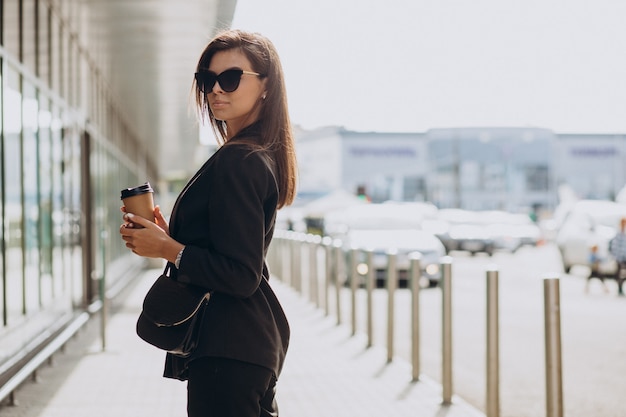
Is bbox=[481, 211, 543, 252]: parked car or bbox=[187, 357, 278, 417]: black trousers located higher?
bbox=[187, 357, 278, 417]: black trousers

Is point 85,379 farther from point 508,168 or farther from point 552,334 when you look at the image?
point 508,168

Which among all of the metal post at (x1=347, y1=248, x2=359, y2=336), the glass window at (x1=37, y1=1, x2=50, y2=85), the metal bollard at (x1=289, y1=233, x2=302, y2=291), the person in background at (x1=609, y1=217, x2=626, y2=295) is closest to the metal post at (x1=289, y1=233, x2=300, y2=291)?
the metal bollard at (x1=289, y1=233, x2=302, y2=291)

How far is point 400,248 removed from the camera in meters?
17.3

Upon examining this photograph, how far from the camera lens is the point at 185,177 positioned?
61.8 meters

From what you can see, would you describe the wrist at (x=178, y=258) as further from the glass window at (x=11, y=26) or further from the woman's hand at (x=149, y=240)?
the glass window at (x=11, y=26)

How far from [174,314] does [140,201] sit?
307 millimetres

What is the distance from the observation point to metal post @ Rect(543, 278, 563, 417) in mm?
5266

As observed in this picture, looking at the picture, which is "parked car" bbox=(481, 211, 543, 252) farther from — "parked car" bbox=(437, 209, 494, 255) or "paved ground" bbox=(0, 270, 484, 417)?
"paved ground" bbox=(0, 270, 484, 417)

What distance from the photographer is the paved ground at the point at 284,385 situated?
6.44 metres

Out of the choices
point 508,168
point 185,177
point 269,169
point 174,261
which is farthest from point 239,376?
point 508,168

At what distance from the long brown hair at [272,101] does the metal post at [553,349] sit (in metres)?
2.86

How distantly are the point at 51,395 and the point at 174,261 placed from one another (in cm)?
510

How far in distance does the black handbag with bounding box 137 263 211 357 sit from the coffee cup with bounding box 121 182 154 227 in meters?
0.17

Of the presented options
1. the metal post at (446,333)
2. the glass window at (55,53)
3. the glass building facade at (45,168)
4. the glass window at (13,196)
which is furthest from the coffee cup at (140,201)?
the glass window at (55,53)
